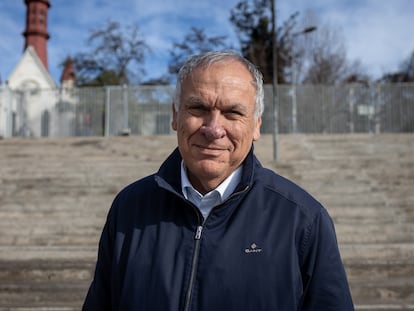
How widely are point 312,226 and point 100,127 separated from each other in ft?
58.0

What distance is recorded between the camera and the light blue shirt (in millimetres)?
1622

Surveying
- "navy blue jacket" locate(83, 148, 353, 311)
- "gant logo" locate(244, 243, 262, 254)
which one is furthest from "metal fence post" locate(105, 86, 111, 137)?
"gant logo" locate(244, 243, 262, 254)

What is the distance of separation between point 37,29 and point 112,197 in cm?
4418

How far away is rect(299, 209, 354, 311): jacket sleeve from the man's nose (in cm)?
50

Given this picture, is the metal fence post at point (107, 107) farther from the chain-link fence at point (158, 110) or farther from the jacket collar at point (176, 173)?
the jacket collar at point (176, 173)

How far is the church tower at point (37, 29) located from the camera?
4503cm

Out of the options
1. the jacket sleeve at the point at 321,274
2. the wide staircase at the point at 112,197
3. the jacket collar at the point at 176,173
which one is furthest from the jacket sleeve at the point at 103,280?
the wide staircase at the point at 112,197

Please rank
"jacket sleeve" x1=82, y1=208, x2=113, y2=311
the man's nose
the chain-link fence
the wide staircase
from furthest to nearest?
1. the chain-link fence
2. the wide staircase
3. "jacket sleeve" x1=82, y1=208, x2=113, y2=311
4. the man's nose

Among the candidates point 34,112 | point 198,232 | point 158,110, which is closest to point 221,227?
point 198,232

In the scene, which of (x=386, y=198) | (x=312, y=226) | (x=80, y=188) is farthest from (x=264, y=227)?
(x=80, y=188)

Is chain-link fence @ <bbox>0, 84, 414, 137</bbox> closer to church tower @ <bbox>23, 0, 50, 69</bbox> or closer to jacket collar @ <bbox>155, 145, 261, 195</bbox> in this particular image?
jacket collar @ <bbox>155, 145, 261, 195</bbox>

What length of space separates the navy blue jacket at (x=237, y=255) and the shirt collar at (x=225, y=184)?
0.03m

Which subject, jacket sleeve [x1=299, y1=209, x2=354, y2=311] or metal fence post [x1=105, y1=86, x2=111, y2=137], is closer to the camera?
jacket sleeve [x1=299, y1=209, x2=354, y2=311]

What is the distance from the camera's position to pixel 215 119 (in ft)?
5.15
